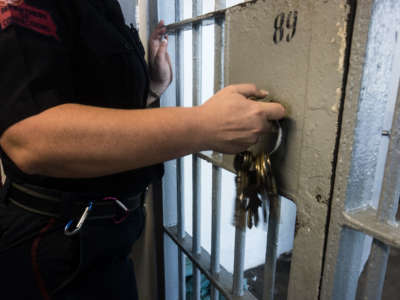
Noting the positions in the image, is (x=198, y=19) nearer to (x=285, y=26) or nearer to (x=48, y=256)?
(x=285, y=26)

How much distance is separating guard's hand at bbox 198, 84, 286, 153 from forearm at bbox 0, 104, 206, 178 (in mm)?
23

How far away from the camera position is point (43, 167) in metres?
0.47

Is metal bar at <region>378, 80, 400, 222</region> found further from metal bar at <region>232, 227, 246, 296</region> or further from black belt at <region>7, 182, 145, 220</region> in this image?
black belt at <region>7, 182, 145, 220</region>

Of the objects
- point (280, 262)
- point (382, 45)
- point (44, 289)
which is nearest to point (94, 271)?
point (44, 289)

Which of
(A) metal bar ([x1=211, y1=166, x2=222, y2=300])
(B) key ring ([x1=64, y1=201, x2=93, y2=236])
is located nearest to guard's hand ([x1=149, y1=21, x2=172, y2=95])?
(A) metal bar ([x1=211, y1=166, x2=222, y2=300])

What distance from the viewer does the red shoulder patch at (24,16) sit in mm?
444

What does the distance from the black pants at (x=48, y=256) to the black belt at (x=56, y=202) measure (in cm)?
2

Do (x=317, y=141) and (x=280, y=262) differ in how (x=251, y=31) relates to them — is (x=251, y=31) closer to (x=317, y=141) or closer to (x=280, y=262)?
(x=317, y=141)

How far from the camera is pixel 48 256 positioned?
2.15ft

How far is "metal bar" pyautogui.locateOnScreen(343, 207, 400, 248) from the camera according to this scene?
39 centimetres

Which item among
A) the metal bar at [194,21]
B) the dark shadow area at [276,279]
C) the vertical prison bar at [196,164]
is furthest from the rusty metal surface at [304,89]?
the dark shadow area at [276,279]

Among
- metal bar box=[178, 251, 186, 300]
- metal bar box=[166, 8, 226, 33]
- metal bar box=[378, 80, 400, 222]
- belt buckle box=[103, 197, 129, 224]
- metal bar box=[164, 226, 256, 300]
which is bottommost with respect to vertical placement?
metal bar box=[178, 251, 186, 300]

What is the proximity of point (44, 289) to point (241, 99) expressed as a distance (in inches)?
24.8

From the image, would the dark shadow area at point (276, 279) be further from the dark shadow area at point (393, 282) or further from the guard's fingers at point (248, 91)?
the guard's fingers at point (248, 91)
